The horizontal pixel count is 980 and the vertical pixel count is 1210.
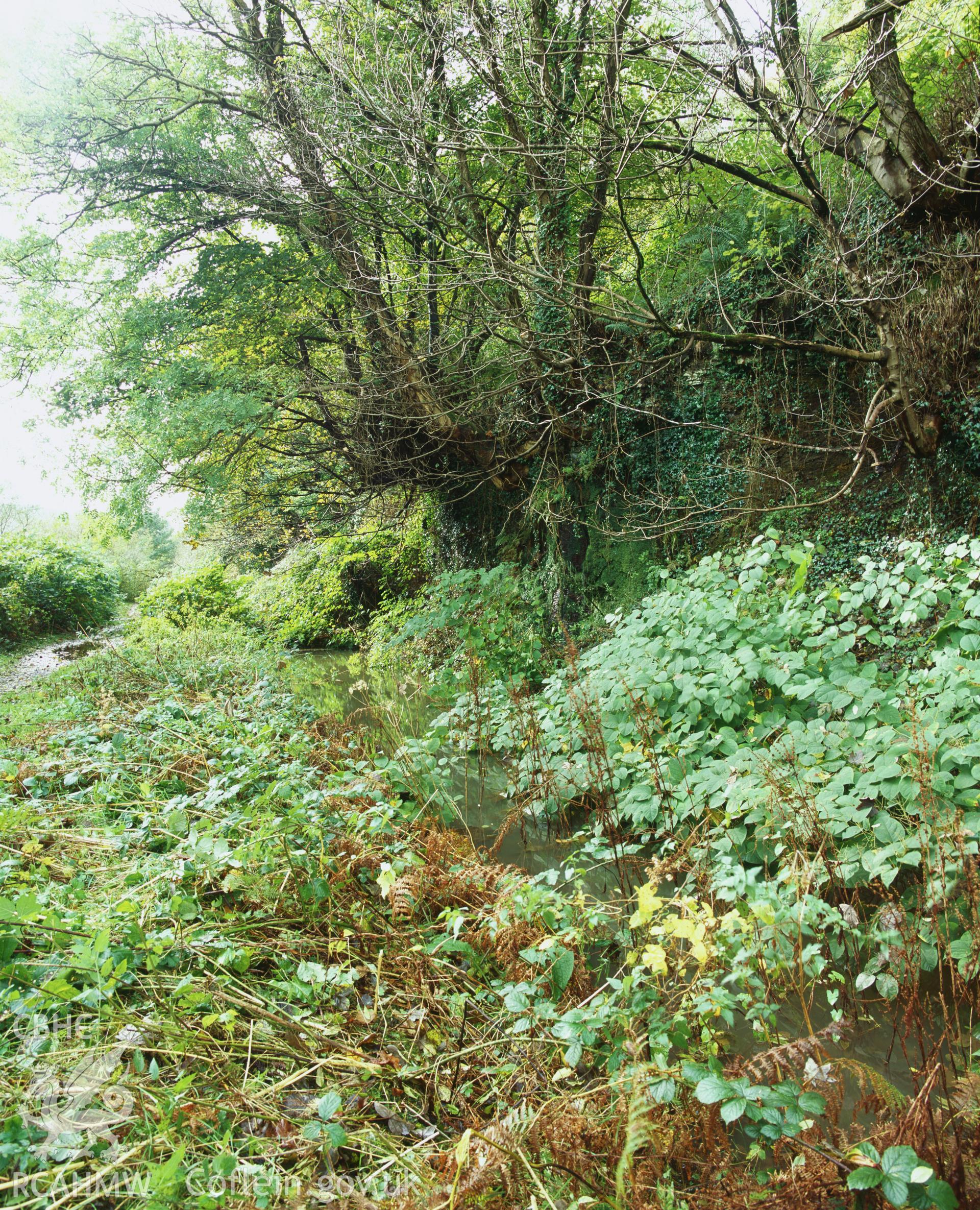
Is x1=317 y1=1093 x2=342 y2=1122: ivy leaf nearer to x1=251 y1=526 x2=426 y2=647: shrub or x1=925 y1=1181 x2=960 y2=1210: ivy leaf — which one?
x1=925 y1=1181 x2=960 y2=1210: ivy leaf

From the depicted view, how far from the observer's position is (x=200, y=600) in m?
16.9

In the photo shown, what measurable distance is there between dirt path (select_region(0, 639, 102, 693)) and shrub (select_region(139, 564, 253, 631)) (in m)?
1.59

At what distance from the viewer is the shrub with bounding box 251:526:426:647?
1407cm

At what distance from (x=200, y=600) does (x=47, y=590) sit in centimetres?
524

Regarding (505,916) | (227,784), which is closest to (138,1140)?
(505,916)

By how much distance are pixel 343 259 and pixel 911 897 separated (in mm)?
9655

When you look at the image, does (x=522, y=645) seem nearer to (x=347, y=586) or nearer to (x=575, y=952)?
(x=575, y=952)

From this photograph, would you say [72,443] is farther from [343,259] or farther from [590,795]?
[590,795]

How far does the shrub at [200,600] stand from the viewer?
15.5 meters

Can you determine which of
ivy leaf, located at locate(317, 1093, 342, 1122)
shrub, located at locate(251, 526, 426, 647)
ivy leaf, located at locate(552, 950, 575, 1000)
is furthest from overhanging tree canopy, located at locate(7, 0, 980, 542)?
ivy leaf, located at locate(317, 1093, 342, 1122)

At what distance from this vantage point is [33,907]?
230 centimetres

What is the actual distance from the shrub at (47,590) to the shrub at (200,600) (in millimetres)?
2317

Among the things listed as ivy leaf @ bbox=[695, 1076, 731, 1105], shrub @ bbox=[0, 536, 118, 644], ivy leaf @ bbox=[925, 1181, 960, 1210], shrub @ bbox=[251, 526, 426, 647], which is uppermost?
shrub @ bbox=[0, 536, 118, 644]

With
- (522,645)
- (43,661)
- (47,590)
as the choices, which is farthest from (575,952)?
(47,590)
